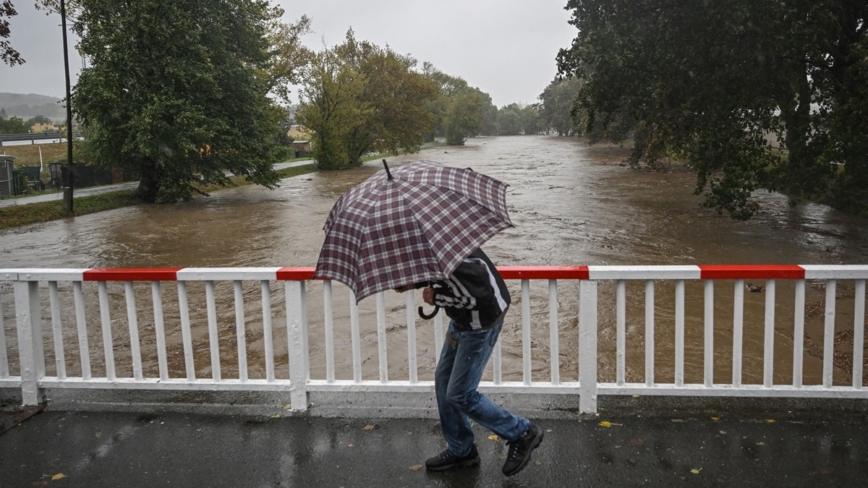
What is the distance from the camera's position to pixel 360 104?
2079 inches

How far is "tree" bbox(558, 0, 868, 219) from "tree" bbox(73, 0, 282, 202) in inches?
577

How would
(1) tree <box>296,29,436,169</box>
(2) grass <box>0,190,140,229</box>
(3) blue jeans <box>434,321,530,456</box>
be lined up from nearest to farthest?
(3) blue jeans <box>434,321,530,456</box>
(2) grass <box>0,190,140,229</box>
(1) tree <box>296,29,436,169</box>

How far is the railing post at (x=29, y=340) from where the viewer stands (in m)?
5.20

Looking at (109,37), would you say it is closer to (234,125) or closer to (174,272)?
(234,125)

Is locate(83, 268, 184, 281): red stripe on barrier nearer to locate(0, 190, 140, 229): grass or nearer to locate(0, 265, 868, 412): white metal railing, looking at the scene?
locate(0, 265, 868, 412): white metal railing

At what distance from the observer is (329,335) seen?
509 cm

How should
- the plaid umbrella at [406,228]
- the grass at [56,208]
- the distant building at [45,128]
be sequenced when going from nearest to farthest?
the plaid umbrella at [406,228], the grass at [56,208], the distant building at [45,128]

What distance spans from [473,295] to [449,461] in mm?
1190

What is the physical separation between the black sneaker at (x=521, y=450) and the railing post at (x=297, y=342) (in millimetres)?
1729

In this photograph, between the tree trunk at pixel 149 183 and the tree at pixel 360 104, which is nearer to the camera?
the tree trunk at pixel 149 183

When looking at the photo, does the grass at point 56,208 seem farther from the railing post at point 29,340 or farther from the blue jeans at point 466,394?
the blue jeans at point 466,394

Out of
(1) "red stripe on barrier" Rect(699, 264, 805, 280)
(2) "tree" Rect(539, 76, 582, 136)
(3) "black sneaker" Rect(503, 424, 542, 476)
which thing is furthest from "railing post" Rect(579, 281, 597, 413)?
(2) "tree" Rect(539, 76, 582, 136)

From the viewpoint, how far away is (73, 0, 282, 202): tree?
25.2 metres

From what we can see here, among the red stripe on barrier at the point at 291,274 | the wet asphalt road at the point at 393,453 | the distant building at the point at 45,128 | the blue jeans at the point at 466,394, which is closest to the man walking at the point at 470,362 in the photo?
the blue jeans at the point at 466,394
